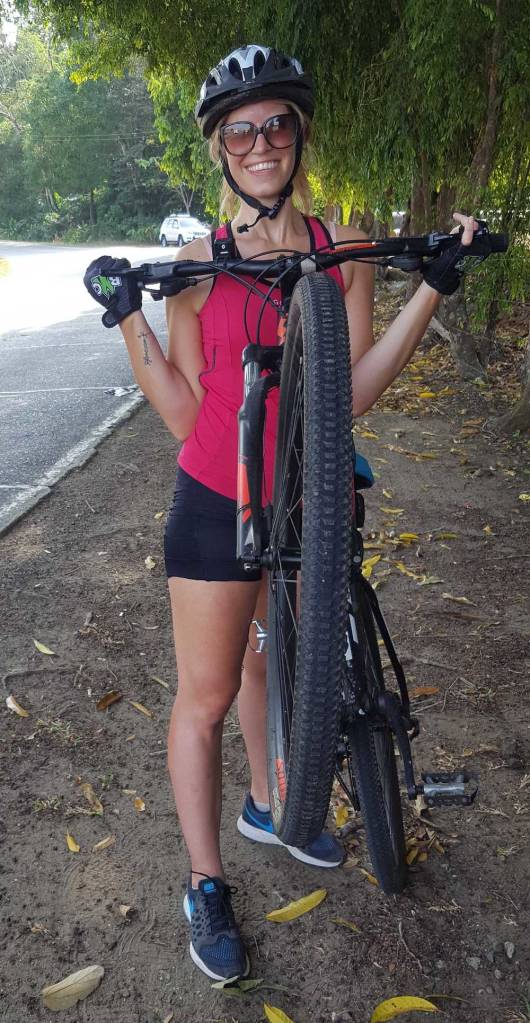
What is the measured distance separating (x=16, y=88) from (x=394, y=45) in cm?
6342

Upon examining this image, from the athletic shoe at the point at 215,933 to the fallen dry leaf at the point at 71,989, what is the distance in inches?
10.2

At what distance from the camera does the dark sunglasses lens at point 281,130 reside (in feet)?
7.23

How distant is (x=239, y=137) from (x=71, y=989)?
2198mm

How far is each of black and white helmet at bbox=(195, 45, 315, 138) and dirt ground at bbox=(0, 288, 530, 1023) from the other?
2.16m

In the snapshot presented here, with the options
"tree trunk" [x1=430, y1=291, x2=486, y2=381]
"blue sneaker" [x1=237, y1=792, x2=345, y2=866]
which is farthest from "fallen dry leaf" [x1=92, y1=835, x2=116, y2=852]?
"tree trunk" [x1=430, y1=291, x2=486, y2=381]

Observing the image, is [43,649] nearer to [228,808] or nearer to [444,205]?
[228,808]

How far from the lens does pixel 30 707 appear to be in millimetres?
3539

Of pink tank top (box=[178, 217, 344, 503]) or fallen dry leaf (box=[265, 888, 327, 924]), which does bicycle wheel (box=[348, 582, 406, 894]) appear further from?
pink tank top (box=[178, 217, 344, 503])

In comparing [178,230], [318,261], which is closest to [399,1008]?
[318,261]

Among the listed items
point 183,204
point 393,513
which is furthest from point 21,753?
point 183,204

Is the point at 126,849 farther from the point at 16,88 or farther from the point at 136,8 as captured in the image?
the point at 16,88

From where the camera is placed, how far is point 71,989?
87.3 inches

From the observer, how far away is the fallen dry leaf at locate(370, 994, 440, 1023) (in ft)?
6.97

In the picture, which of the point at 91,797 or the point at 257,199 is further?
the point at 91,797
